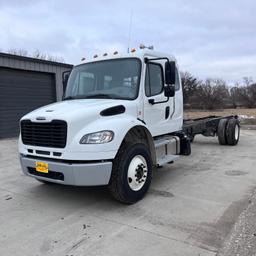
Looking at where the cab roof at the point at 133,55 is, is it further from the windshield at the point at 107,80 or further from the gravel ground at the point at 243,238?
the gravel ground at the point at 243,238

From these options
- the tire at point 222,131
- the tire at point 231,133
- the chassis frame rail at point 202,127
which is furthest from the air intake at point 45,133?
the tire at point 231,133

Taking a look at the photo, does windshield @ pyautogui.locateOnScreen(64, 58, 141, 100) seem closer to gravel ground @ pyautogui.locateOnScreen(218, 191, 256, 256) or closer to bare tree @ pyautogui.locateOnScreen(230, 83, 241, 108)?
gravel ground @ pyautogui.locateOnScreen(218, 191, 256, 256)

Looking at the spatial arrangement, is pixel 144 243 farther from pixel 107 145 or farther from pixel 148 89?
pixel 148 89

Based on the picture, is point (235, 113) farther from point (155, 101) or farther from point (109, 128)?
point (109, 128)

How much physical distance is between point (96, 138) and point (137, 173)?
1000 millimetres

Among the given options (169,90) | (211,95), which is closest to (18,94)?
(169,90)

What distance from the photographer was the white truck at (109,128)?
433 centimetres

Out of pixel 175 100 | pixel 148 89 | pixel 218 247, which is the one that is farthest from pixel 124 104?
pixel 218 247

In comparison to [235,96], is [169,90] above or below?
below

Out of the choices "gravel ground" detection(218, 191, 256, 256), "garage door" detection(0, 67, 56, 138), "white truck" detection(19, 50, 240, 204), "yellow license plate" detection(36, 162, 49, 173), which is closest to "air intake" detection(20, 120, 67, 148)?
"white truck" detection(19, 50, 240, 204)

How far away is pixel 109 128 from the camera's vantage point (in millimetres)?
4414

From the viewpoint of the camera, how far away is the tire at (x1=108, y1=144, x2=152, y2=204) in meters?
4.59

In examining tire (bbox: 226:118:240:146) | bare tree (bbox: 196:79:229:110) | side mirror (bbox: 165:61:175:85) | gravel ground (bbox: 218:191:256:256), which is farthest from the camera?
bare tree (bbox: 196:79:229:110)

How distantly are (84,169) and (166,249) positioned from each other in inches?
59.8
